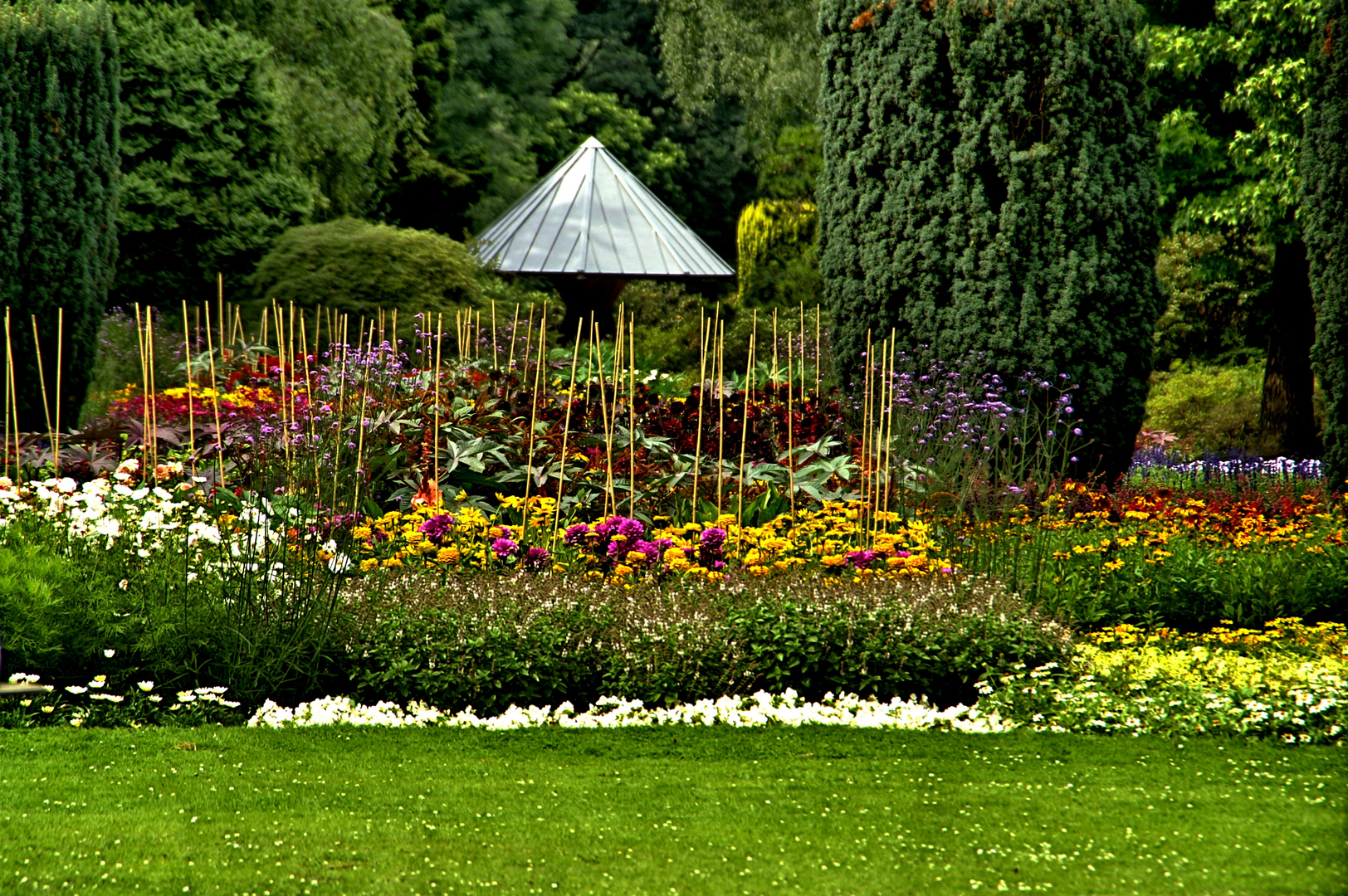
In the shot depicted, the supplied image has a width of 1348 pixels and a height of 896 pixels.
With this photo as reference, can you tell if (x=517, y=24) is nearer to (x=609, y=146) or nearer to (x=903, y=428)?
(x=609, y=146)

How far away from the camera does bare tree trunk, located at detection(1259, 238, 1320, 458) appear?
12.8 meters

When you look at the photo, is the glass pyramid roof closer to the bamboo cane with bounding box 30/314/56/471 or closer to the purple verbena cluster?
the bamboo cane with bounding box 30/314/56/471

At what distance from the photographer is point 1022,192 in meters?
8.59

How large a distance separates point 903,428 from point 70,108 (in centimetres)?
717

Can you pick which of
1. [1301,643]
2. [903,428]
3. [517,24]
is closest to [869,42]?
[903,428]

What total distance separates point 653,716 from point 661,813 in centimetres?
101

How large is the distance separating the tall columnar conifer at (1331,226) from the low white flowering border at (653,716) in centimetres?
446

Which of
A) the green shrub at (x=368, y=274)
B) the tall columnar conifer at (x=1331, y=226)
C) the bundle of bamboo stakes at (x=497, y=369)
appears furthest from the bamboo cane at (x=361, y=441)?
the tall columnar conifer at (x=1331, y=226)

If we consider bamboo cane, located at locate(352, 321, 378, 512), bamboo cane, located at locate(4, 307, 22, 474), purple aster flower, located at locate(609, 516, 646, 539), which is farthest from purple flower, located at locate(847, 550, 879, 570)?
bamboo cane, located at locate(4, 307, 22, 474)

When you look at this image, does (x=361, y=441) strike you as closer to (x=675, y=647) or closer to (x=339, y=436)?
(x=339, y=436)

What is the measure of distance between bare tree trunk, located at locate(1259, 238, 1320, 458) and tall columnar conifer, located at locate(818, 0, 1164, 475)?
15.3 feet

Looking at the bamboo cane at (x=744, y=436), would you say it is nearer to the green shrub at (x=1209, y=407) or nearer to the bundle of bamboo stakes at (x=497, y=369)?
the bundle of bamboo stakes at (x=497, y=369)

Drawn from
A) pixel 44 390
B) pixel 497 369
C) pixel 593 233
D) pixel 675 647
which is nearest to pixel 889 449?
pixel 675 647

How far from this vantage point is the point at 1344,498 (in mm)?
7719
